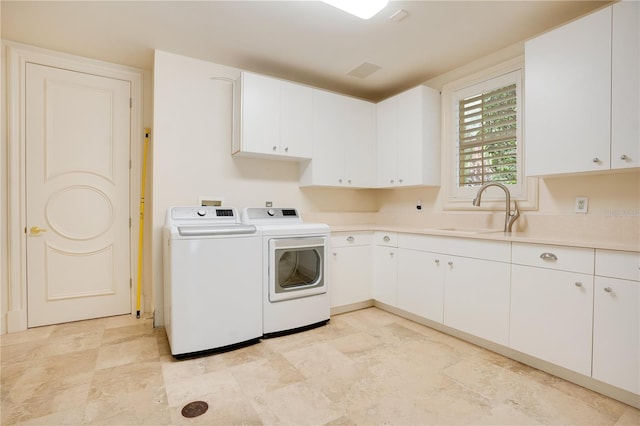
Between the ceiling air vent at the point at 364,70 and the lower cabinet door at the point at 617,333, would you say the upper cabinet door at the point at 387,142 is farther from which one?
the lower cabinet door at the point at 617,333

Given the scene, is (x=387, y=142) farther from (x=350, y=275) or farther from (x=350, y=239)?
(x=350, y=275)

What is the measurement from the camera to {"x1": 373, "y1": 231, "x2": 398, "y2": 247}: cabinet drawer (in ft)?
10.3

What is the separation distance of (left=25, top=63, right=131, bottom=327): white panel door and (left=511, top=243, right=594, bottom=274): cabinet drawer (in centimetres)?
355

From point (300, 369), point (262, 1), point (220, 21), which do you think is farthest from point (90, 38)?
point (300, 369)

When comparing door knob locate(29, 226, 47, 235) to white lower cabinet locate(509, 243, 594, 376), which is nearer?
white lower cabinet locate(509, 243, 594, 376)

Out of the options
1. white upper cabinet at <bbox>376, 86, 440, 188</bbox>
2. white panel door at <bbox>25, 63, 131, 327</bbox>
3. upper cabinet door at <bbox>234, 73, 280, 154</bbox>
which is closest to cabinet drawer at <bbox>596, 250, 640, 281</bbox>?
white upper cabinet at <bbox>376, 86, 440, 188</bbox>

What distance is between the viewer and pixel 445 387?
1893 mm

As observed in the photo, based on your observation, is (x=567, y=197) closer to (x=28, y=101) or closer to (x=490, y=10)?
(x=490, y=10)

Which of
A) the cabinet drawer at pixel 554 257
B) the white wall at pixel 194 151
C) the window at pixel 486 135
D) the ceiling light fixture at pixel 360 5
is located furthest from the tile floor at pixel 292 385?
the ceiling light fixture at pixel 360 5

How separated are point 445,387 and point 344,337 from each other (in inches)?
36.9

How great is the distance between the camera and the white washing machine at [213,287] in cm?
222

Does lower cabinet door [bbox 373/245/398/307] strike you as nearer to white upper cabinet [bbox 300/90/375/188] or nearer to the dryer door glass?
the dryer door glass

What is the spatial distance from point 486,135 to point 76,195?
400cm

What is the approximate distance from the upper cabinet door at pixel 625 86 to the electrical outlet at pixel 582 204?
1.42 feet
